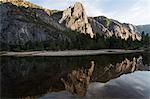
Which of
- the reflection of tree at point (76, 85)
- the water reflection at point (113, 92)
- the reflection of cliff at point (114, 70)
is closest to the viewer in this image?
the water reflection at point (113, 92)

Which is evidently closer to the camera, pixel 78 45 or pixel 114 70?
pixel 114 70

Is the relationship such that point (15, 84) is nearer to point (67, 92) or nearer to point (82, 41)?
point (67, 92)

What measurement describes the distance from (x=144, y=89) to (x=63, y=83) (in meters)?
8.39

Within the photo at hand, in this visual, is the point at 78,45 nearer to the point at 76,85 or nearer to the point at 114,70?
the point at 114,70

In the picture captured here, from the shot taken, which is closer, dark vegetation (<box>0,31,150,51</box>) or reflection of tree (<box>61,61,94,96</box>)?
reflection of tree (<box>61,61,94,96</box>)

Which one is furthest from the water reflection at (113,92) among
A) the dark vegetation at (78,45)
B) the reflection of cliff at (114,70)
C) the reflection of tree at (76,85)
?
the dark vegetation at (78,45)

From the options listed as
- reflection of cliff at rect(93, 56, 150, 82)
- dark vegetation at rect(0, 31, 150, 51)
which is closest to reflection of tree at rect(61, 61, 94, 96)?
reflection of cliff at rect(93, 56, 150, 82)

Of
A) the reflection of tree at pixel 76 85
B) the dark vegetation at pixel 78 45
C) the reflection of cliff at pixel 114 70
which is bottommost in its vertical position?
the reflection of cliff at pixel 114 70

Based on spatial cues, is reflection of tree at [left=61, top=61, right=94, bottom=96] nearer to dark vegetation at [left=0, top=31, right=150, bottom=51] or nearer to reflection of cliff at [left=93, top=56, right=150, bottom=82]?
reflection of cliff at [left=93, top=56, right=150, bottom=82]

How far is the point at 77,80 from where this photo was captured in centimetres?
3131

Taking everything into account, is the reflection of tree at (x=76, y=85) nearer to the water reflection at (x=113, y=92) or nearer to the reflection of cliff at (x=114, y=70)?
the water reflection at (x=113, y=92)

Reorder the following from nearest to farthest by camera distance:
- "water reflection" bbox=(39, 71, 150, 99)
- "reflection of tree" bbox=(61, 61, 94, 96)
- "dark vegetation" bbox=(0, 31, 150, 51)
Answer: "water reflection" bbox=(39, 71, 150, 99)
"reflection of tree" bbox=(61, 61, 94, 96)
"dark vegetation" bbox=(0, 31, 150, 51)

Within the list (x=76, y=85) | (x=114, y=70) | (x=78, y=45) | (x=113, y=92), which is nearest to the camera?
(x=113, y=92)

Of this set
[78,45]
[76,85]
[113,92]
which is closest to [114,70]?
[76,85]
